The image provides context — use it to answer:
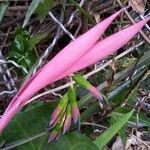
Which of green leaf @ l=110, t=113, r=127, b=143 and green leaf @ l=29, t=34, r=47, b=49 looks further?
green leaf @ l=29, t=34, r=47, b=49

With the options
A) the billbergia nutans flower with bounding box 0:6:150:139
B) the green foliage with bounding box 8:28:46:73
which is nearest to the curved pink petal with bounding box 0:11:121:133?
the billbergia nutans flower with bounding box 0:6:150:139

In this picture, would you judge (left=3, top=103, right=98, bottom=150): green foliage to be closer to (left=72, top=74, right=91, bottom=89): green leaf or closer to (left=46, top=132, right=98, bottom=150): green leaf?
(left=46, top=132, right=98, bottom=150): green leaf

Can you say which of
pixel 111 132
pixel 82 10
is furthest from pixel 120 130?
pixel 82 10

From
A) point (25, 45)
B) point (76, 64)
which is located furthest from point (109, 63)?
point (76, 64)

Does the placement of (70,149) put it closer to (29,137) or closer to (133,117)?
(29,137)

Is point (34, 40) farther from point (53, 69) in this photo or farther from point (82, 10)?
point (53, 69)
